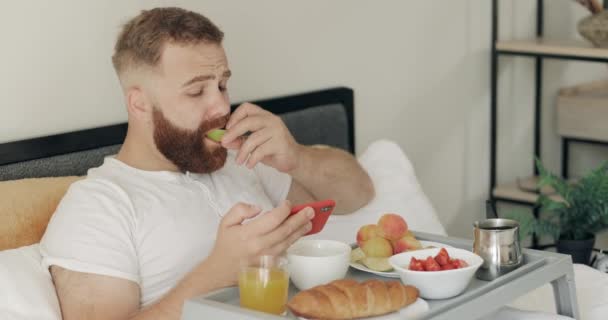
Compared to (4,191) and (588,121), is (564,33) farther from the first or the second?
(4,191)

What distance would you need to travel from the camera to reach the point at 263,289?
1.43 metres

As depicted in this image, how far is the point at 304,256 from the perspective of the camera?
1573mm

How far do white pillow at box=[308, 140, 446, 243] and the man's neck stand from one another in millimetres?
433

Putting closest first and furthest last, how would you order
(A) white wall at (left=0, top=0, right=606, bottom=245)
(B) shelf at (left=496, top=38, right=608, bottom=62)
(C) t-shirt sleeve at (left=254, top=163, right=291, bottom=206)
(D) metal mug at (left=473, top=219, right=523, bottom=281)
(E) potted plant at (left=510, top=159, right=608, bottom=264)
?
(D) metal mug at (left=473, top=219, right=523, bottom=281) < (A) white wall at (left=0, top=0, right=606, bottom=245) < (C) t-shirt sleeve at (left=254, top=163, right=291, bottom=206) < (E) potted plant at (left=510, top=159, right=608, bottom=264) < (B) shelf at (left=496, top=38, right=608, bottom=62)

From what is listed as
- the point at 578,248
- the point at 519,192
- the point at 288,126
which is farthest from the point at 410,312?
the point at 519,192

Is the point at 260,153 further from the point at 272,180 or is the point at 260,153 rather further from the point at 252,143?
the point at 272,180

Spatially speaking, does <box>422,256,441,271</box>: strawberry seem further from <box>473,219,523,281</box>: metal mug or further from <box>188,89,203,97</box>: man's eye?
<box>188,89,203,97</box>: man's eye

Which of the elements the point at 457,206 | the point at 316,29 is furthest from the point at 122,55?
the point at 457,206

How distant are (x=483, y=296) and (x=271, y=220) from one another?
13.8 inches

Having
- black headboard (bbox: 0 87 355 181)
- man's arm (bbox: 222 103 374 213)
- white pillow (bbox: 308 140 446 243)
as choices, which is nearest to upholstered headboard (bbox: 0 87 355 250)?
black headboard (bbox: 0 87 355 181)

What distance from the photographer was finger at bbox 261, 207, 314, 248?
5.20 ft

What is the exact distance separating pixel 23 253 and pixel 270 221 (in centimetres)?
49

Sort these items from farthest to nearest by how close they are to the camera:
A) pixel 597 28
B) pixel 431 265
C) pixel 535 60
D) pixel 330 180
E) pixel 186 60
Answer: pixel 535 60
pixel 597 28
pixel 330 180
pixel 186 60
pixel 431 265

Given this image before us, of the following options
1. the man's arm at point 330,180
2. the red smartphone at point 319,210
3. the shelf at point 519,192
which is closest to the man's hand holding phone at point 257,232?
the red smartphone at point 319,210
